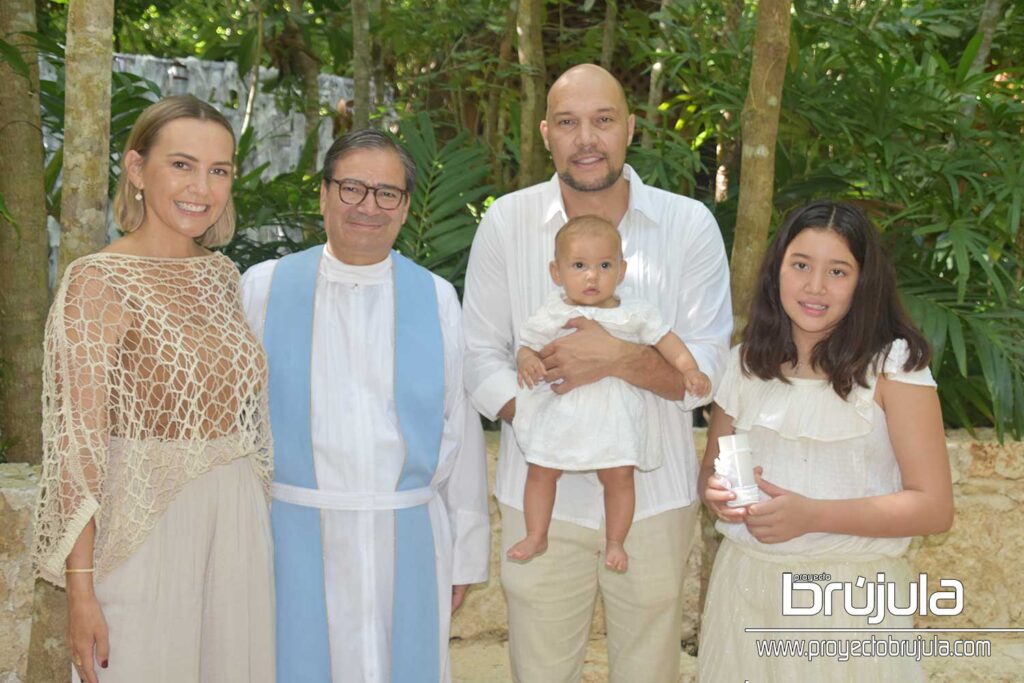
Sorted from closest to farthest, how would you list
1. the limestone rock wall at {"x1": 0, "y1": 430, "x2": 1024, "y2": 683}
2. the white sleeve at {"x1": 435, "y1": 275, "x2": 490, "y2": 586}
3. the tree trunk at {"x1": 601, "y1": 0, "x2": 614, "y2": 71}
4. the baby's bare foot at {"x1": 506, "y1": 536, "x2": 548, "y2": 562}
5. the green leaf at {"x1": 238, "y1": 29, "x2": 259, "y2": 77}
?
the baby's bare foot at {"x1": 506, "y1": 536, "x2": 548, "y2": 562} → the white sleeve at {"x1": 435, "y1": 275, "x2": 490, "y2": 586} → the limestone rock wall at {"x1": 0, "y1": 430, "x2": 1024, "y2": 683} → the tree trunk at {"x1": 601, "y1": 0, "x2": 614, "y2": 71} → the green leaf at {"x1": 238, "y1": 29, "x2": 259, "y2": 77}

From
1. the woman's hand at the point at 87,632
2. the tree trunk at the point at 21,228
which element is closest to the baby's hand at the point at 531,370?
the woman's hand at the point at 87,632

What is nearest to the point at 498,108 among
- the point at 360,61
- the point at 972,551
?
the point at 360,61

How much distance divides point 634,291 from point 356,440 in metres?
0.79

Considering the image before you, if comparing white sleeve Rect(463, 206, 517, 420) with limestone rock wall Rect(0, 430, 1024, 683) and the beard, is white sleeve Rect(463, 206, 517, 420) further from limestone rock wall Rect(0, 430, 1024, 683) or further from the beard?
limestone rock wall Rect(0, 430, 1024, 683)

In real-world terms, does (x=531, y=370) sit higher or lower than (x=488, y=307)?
lower

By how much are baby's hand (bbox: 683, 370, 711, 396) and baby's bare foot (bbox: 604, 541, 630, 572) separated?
42 cm

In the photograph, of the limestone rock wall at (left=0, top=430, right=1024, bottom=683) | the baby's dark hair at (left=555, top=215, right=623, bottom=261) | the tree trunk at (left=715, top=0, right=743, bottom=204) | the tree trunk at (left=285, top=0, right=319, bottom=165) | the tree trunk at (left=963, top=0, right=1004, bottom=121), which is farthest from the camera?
the tree trunk at (left=285, top=0, right=319, bottom=165)

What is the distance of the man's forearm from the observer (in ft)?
8.67

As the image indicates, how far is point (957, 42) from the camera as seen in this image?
5395 mm

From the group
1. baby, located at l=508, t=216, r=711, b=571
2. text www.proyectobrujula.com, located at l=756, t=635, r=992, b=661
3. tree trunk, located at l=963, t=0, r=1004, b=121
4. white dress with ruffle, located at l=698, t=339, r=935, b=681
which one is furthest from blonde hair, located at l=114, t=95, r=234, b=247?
tree trunk, located at l=963, t=0, r=1004, b=121

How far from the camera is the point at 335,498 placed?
8.72 feet

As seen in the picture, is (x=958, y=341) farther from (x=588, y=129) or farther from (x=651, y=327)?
(x=588, y=129)

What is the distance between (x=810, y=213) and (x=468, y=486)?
109 cm

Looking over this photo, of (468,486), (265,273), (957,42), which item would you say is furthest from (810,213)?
(957,42)
